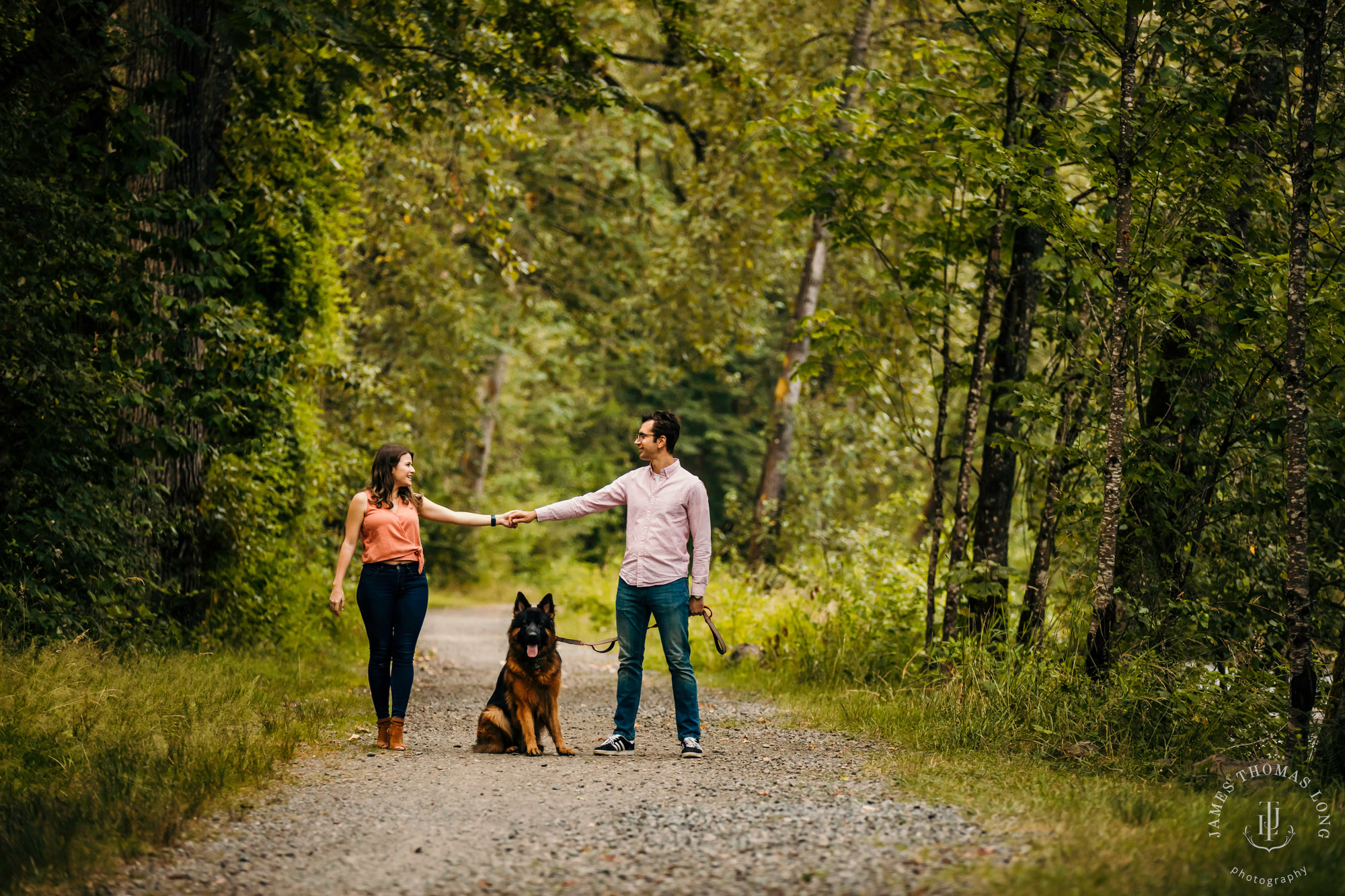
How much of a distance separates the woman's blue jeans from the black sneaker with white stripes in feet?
4.37

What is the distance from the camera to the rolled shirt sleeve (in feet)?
22.2

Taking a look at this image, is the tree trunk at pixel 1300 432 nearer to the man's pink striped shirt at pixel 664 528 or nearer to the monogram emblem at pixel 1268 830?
the monogram emblem at pixel 1268 830

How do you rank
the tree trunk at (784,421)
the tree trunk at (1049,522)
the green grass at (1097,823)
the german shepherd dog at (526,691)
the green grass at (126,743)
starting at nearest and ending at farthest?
the green grass at (1097,823), the green grass at (126,743), the german shepherd dog at (526,691), the tree trunk at (1049,522), the tree trunk at (784,421)

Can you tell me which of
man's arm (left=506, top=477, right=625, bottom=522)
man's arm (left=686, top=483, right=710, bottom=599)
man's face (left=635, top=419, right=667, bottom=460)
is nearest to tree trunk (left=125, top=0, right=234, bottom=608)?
man's arm (left=506, top=477, right=625, bottom=522)

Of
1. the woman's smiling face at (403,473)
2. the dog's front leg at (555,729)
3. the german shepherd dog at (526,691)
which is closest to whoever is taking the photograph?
the german shepherd dog at (526,691)

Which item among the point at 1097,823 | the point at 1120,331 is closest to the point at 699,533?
the point at 1097,823

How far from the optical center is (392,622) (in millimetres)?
6613

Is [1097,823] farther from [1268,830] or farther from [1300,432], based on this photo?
[1300,432]

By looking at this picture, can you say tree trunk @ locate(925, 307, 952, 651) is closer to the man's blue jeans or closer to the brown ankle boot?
the man's blue jeans

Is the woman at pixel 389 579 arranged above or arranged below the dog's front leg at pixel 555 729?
above

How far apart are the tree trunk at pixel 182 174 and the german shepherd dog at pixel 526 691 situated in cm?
384

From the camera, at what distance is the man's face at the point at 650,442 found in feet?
21.5

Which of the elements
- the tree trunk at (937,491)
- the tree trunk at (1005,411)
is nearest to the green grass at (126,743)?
the tree trunk at (937,491)

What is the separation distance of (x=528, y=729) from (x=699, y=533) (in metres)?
1.71
